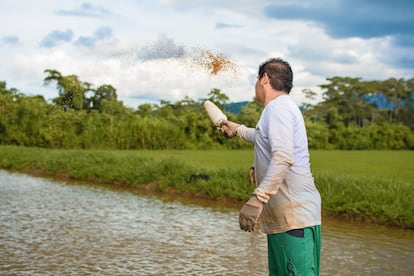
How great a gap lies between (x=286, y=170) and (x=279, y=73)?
519 millimetres

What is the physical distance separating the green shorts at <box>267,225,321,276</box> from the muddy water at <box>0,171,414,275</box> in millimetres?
2619

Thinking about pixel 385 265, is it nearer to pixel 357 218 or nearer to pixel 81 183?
pixel 357 218

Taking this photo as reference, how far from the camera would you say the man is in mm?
2662

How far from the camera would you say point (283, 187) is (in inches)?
110

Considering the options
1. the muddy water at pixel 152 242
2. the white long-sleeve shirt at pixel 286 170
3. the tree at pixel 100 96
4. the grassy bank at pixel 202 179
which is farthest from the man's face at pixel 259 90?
the tree at pixel 100 96

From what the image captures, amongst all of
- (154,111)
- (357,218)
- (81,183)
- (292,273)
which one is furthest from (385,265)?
(154,111)

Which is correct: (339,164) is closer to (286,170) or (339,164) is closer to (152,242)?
(152,242)

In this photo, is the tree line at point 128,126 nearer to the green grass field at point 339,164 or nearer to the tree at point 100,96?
the tree at point 100,96

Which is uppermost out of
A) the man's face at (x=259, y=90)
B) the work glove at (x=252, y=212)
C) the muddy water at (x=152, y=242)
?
the man's face at (x=259, y=90)

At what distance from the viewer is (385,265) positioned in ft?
19.3

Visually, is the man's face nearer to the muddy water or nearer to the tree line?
the muddy water

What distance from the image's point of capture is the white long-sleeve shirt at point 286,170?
2.67 metres

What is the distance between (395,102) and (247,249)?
167 ft

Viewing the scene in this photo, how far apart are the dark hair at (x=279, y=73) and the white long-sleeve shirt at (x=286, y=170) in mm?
79
